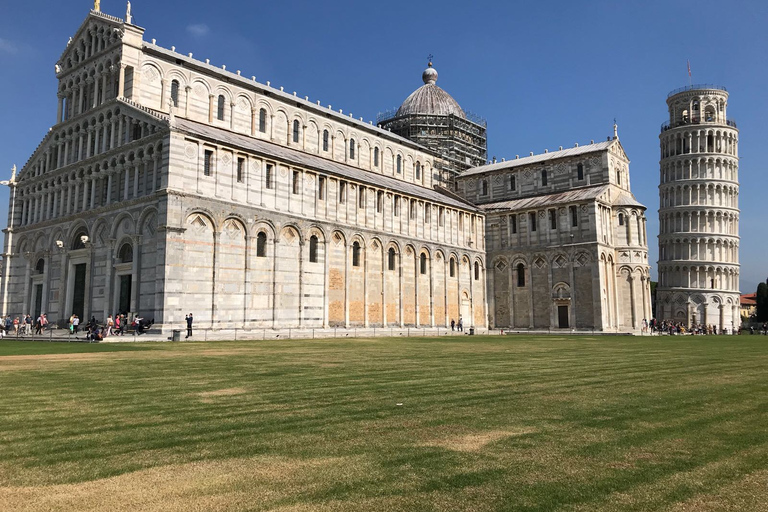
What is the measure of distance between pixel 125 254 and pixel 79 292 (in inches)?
241

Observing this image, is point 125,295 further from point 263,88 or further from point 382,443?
point 382,443

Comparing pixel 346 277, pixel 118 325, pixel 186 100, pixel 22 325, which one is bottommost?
pixel 22 325

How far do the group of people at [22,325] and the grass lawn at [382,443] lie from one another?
94.7 feet

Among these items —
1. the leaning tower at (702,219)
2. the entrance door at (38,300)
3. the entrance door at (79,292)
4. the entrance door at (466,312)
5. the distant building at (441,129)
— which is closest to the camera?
the entrance door at (79,292)

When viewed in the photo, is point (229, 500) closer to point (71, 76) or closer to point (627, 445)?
point (627, 445)

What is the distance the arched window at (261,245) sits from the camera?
3909cm

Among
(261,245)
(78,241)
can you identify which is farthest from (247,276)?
(78,241)

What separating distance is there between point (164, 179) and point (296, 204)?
32.8ft

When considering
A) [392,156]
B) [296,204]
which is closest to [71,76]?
[296,204]

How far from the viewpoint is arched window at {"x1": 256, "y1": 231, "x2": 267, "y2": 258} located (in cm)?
3909

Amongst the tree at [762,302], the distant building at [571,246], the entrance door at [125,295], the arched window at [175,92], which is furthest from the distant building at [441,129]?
the tree at [762,302]

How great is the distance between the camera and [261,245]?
129 feet

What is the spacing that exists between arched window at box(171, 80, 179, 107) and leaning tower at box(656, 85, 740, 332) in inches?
2639

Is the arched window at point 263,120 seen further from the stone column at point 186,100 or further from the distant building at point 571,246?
the distant building at point 571,246
